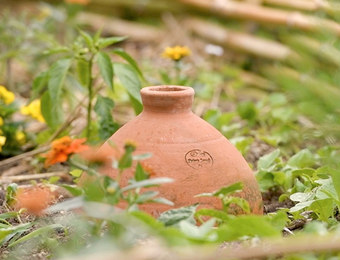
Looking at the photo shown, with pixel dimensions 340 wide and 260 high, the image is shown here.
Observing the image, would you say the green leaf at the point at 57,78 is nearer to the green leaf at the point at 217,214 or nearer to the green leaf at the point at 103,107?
the green leaf at the point at 103,107

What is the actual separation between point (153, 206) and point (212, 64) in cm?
288

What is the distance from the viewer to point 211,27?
451 centimetres

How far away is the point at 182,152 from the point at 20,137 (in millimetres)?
1267

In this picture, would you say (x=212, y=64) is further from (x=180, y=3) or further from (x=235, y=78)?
(x=180, y=3)

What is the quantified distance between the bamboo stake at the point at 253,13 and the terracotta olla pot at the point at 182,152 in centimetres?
182

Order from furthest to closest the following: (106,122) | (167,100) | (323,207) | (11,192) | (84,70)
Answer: (84,70)
(106,122)
(11,192)
(167,100)
(323,207)

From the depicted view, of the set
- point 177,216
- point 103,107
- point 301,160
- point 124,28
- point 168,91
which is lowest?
point 124,28

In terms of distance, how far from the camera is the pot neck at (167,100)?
5.57 feet

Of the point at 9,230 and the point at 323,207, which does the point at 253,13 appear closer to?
the point at 323,207

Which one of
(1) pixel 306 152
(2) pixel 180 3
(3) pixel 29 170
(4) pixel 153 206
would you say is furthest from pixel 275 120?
(2) pixel 180 3

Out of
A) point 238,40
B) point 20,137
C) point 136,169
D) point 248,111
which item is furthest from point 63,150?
point 238,40

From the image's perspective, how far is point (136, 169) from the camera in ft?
4.17

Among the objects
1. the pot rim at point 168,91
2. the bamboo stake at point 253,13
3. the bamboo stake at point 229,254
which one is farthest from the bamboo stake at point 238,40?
the bamboo stake at point 229,254

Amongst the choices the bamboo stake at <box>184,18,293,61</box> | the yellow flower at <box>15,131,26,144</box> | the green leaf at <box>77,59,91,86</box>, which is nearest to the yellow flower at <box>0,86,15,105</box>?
the yellow flower at <box>15,131,26,144</box>
